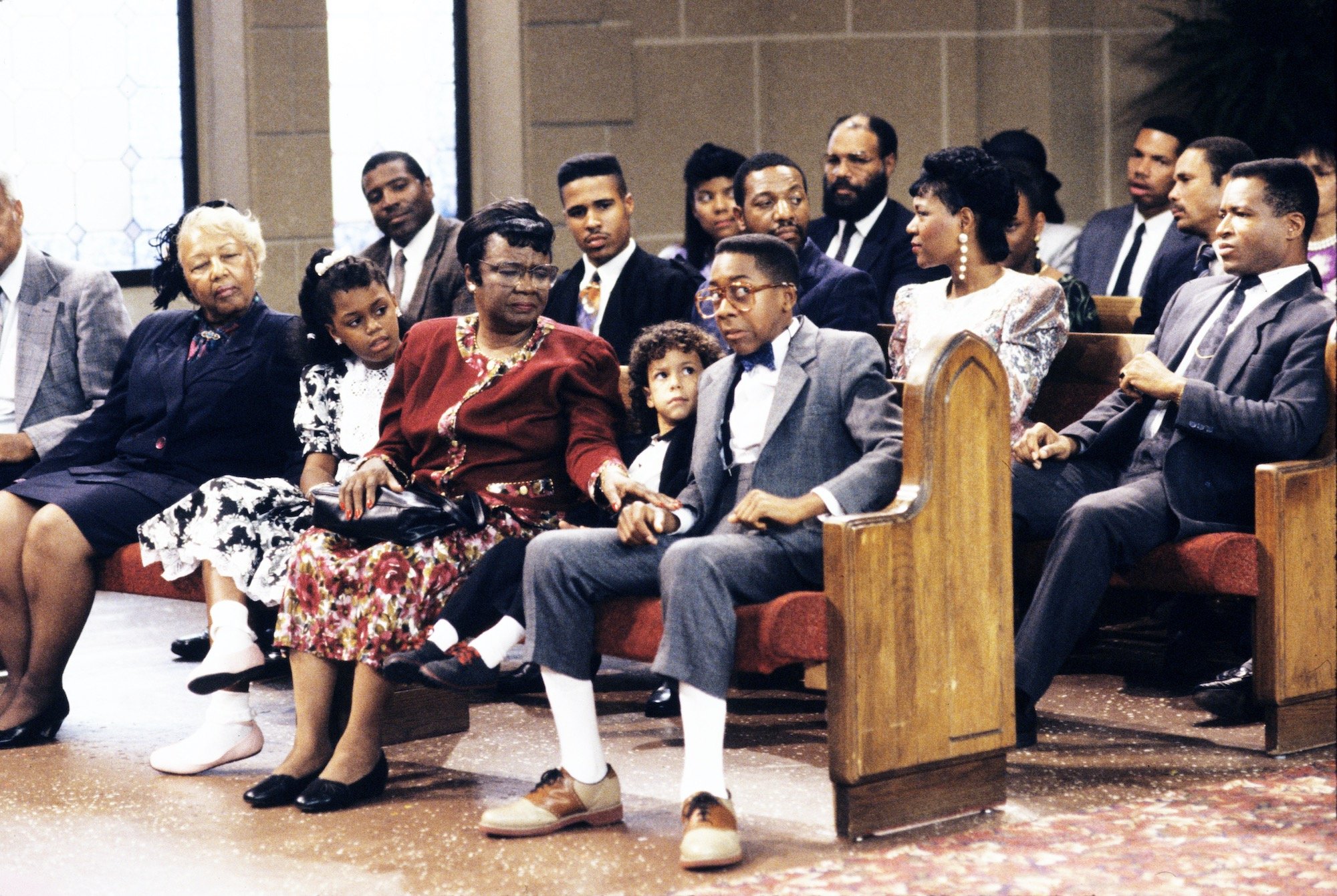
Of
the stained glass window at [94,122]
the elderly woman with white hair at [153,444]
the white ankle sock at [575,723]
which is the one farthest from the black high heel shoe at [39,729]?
the stained glass window at [94,122]

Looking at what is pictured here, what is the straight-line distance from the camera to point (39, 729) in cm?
491

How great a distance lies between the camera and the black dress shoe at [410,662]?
13.6 feet

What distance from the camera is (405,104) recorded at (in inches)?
321

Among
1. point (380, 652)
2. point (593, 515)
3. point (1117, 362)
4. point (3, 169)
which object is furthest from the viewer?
point (3, 169)

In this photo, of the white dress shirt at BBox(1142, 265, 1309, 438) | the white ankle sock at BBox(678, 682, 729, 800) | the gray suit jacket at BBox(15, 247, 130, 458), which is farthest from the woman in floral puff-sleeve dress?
the white dress shirt at BBox(1142, 265, 1309, 438)

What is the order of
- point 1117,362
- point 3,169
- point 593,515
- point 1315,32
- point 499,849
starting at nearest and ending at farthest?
point 499,849
point 593,515
point 1117,362
point 3,169
point 1315,32

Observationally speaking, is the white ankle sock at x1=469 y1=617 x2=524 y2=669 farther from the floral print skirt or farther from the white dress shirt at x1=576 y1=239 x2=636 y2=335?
the white dress shirt at x1=576 y1=239 x2=636 y2=335

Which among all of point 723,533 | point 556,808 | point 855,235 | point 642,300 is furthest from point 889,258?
point 556,808

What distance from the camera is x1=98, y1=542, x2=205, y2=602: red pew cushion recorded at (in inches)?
193

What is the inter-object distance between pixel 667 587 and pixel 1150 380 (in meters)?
1.48

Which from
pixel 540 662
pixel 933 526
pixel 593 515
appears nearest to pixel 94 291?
pixel 593 515

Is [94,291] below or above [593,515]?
above

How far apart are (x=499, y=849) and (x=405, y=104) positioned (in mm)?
4870

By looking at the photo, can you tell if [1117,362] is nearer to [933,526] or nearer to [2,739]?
[933,526]
